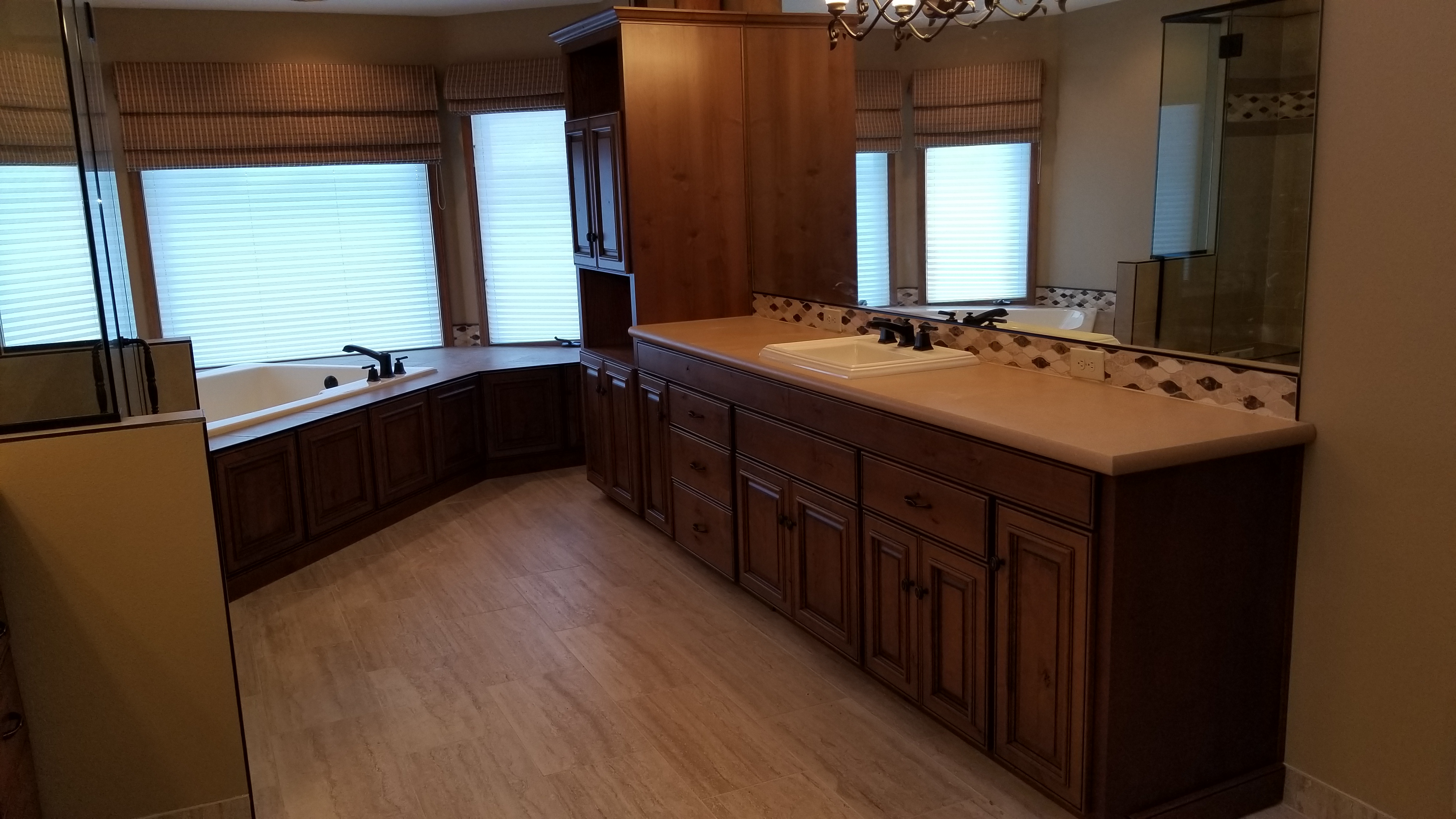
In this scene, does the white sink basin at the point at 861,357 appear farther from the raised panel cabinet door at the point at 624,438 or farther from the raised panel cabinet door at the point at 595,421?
the raised panel cabinet door at the point at 595,421

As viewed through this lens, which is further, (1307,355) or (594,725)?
(594,725)

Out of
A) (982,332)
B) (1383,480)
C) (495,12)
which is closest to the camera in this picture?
(1383,480)

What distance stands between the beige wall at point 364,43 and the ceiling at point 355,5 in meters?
0.04

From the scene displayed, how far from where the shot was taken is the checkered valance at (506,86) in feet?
19.2

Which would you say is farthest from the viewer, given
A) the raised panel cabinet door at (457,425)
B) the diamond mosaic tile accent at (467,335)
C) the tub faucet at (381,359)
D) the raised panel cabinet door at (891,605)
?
the diamond mosaic tile accent at (467,335)

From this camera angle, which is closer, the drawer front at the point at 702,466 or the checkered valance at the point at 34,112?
the checkered valance at the point at 34,112

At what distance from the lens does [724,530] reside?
153 inches

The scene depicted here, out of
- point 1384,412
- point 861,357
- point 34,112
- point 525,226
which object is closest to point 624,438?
point 861,357

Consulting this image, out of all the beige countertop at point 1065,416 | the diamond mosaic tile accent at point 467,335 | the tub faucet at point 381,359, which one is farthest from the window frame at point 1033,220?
the diamond mosaic tile accent at point 467,335

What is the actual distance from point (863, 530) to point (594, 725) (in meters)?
0.93

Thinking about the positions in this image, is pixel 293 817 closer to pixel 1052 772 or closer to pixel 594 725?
pixel 594 725

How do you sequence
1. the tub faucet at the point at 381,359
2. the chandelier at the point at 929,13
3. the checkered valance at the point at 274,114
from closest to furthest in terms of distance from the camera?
the chandelier at the point at 929,13 < the tub faucet at the point at 381,359 < the checkered valance at the point at 274,114

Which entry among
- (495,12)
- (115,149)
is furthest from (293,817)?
(495,12)

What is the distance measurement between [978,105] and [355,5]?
3842 mm
